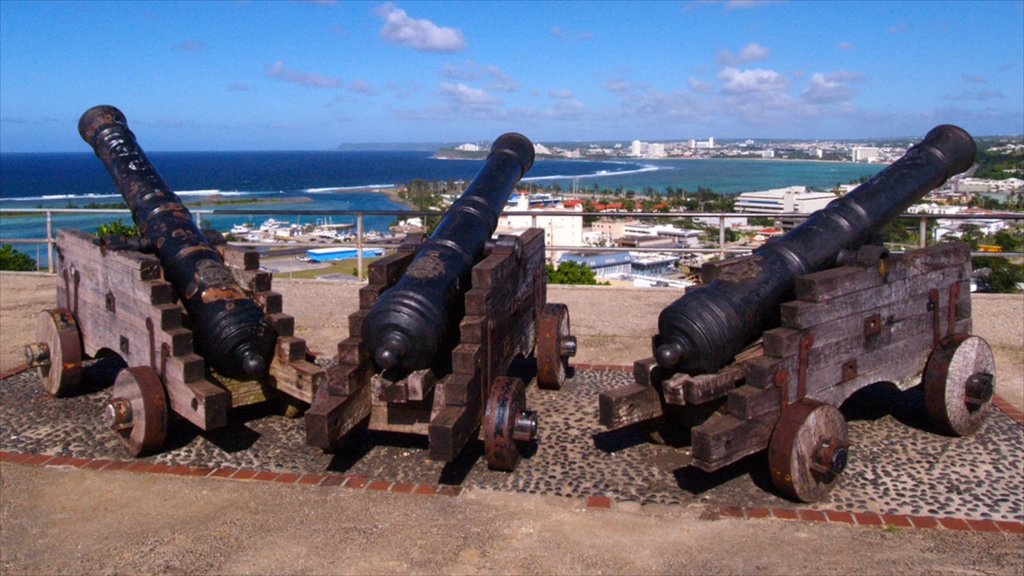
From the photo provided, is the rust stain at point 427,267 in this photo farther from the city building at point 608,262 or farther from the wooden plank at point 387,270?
the city building at point 608,262

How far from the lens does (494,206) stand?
5.81 m

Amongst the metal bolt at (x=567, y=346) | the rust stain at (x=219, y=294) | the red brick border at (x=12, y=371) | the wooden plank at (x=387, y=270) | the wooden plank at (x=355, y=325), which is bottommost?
the red brick border at (x=12, y=371)

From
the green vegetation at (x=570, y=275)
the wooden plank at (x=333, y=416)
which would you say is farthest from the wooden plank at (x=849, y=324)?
the green vegetation at (x=570, y=275)

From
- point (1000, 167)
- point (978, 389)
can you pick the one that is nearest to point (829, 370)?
point (978, 389)

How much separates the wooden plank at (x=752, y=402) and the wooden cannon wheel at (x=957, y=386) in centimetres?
150

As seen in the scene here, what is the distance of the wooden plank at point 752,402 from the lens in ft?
13.4

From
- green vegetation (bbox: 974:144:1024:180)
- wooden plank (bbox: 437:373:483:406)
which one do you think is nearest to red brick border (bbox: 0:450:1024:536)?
wooden plank (bbox: 437:373:483:406)

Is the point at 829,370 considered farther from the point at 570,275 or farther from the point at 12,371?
the point at 570,275

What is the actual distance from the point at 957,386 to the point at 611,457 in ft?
6.94

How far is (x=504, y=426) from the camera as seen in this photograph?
4.48 metres

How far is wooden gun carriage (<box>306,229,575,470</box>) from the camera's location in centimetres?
426

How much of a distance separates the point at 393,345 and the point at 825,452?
7.13 feet

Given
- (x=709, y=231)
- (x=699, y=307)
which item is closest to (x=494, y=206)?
(x=699, y=307)

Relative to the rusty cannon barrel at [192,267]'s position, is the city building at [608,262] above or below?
below
